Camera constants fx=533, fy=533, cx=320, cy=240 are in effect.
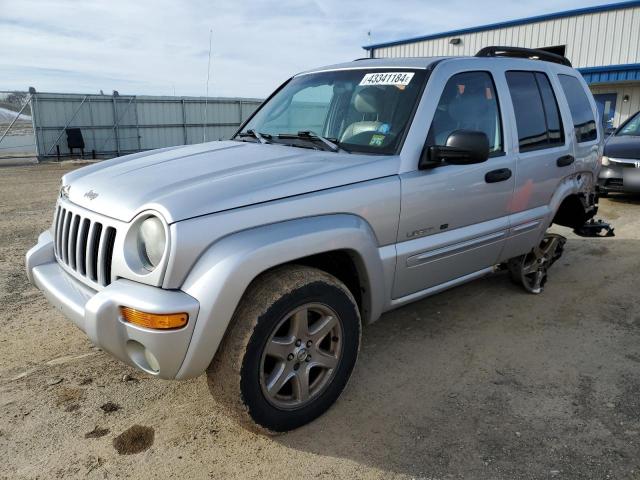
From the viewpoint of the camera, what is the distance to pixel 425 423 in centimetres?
292

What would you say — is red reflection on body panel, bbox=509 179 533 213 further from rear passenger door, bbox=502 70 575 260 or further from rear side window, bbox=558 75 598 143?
rear side window, bbox=558 75 598 143

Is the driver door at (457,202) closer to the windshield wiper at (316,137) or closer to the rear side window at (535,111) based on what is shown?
the rear side window at (535,111)

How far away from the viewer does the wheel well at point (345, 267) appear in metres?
2.94

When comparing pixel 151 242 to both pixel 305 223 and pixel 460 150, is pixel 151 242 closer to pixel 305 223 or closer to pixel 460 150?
pixel 305 223

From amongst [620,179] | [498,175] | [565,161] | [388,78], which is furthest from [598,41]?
[388,78]

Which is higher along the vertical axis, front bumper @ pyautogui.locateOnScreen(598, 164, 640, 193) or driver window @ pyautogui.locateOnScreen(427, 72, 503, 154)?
driver window @ pyautogui.locateOnScreen(427, 72, 503, 154)

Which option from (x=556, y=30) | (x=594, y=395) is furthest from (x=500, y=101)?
(x=556, y=30)

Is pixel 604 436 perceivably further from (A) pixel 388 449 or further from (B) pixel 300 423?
(B) pixel 300 423

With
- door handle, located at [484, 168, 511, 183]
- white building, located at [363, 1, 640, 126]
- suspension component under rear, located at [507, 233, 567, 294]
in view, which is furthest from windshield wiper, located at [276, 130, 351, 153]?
white building, located at [363, 1, 640, 126]

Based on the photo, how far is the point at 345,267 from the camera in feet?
10.1

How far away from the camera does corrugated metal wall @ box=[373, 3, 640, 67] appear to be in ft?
56.5

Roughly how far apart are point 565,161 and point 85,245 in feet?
12.1

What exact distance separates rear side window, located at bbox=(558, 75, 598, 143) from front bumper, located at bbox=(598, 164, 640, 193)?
14.1 feet

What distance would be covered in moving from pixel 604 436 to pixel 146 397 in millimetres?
2544
